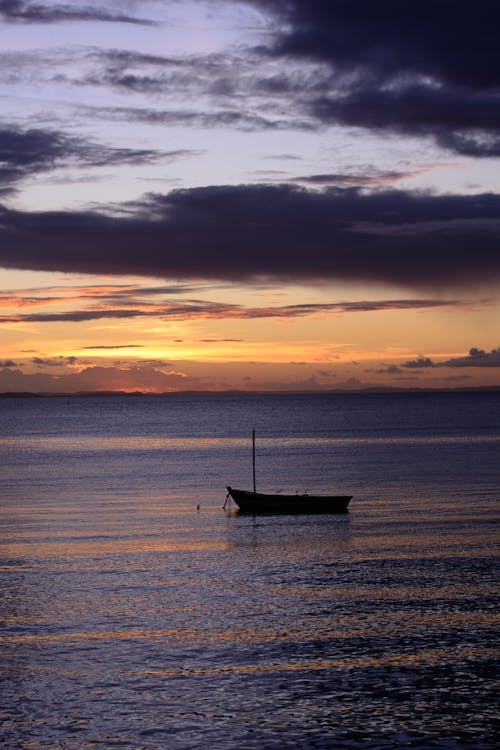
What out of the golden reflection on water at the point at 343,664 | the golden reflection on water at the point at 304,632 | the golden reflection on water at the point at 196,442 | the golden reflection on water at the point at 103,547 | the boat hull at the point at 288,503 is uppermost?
the golden reflection on water at the point at 196,442

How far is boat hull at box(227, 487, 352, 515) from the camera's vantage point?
7294cm

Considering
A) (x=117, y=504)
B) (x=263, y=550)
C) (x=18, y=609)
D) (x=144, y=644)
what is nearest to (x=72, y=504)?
(x=117, y=504)

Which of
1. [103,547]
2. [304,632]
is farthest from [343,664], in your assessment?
[103,547]

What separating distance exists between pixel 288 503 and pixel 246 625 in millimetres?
37179

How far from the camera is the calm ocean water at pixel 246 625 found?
26156 mm

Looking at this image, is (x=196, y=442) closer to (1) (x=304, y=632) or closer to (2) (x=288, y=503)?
(2) (x=288, y=503)

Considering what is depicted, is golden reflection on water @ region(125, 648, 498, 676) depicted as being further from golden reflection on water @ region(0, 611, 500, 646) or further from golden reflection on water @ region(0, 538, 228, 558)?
golden reflection on water @ region(0, 538, 228, 558)

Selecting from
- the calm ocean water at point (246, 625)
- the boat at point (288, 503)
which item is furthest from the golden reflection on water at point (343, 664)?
the boat at point (288, 503)

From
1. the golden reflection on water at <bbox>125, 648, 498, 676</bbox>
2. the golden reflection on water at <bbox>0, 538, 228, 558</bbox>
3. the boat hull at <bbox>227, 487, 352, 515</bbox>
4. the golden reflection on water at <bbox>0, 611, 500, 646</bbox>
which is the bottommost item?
the golden reflection on water at <bbox>125, 648, 498, 676</bbox>

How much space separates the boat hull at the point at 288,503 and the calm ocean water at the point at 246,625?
66.6 inches

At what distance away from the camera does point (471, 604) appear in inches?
1553

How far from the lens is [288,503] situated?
→ 73562mm

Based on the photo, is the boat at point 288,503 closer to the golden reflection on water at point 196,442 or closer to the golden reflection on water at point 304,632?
the golden reflection on water at point 304,632

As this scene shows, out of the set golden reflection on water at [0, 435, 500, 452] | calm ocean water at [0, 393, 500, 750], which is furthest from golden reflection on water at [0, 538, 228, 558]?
golden reflection on water at [0, 435, 500, 452]
